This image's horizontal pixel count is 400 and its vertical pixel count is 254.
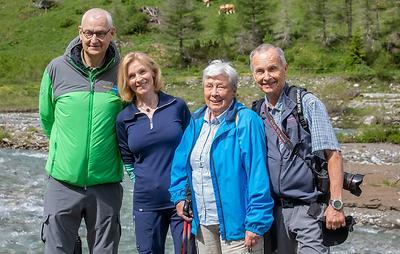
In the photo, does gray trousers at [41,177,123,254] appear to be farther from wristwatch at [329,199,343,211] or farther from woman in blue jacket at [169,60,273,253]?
wristwatch at [329,199,343,211]

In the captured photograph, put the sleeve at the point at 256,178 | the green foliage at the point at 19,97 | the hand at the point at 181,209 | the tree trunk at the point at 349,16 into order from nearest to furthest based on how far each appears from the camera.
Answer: the sleeve at the point at 256,178 < the hand at the point at 181,209 < the green foliage at the point at 19,97 < the tree trunk at the point at 349,16

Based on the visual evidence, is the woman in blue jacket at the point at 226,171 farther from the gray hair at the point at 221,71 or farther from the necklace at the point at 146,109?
the necklace at the point at 146,109

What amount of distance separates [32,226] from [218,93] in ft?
24.6

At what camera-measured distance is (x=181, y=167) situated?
4.67 meters

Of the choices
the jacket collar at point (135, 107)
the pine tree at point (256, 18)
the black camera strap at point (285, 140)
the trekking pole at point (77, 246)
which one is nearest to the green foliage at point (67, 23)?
the pine tree at point (256, 18)

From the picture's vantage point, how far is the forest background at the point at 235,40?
37031 mm

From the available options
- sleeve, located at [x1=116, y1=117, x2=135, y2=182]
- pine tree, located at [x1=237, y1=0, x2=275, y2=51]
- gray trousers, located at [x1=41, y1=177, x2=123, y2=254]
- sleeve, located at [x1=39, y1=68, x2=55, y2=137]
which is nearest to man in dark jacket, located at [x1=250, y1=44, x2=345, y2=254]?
sleeve, located at [x1=116, y1=117, x2=135, y2=182]

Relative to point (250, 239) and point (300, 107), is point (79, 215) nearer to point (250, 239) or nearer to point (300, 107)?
point (250, 239)

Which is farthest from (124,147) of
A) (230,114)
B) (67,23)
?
(67,23)

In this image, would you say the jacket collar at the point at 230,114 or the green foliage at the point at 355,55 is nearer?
the jacket collar at the point at 230,114

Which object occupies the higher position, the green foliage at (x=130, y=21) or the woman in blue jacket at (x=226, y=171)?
the green foliage at (x=130, y=21)

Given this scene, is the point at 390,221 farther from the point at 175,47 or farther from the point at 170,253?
the point at 175,47

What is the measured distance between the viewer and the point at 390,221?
11.4 m

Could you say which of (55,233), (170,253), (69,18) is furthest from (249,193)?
(69,18)
